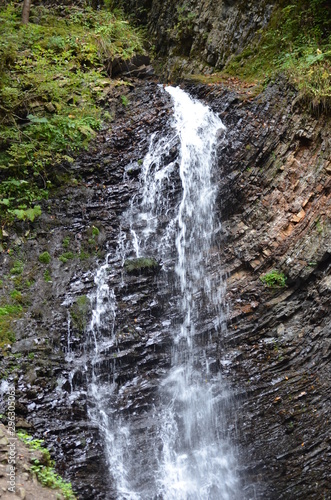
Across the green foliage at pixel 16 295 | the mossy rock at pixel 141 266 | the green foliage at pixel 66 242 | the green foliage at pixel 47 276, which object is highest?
the mossy rock at pixel 141 266

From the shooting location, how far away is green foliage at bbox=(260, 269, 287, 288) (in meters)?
7.24

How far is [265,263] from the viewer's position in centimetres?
753

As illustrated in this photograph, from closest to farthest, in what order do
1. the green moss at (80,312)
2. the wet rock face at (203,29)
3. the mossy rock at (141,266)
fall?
the green moss at (80,312) < the mossy rock at (141,266) < the wet rock face at (203,29)

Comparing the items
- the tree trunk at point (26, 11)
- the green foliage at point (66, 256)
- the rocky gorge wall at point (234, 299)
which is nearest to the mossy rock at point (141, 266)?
the rocky gorge wall at point (234, 299)

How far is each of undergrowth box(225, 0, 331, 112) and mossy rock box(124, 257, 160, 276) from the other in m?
4.44

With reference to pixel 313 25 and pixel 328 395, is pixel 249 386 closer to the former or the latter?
pixel 328 395

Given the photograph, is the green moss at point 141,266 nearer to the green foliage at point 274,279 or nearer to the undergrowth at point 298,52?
the green foliage at point 274,279

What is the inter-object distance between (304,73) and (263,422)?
6830 mm

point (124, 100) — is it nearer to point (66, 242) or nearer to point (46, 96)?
point (46, 96)

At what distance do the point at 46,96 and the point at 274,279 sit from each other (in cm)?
646

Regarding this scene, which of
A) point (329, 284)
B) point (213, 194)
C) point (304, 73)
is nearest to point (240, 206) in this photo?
point (213, 194)

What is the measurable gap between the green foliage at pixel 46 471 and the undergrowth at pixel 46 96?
385cm

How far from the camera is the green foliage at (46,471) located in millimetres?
4699

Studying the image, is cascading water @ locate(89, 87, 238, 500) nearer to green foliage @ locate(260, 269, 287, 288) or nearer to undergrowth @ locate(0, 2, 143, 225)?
green foliage @ locate(260, 269, 287, 288)
